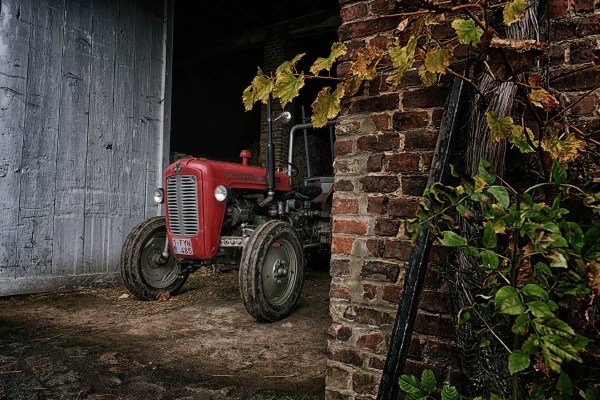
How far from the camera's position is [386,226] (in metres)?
1.37

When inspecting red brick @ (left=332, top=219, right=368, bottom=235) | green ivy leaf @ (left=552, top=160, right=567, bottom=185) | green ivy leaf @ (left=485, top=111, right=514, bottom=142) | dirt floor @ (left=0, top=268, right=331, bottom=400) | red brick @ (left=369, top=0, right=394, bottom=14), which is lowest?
dirt floor @ (left=0, top=268, right=331, bottom=400)

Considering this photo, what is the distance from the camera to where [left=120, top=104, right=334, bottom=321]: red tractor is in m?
3.04

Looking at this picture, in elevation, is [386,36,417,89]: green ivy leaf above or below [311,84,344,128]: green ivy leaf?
above

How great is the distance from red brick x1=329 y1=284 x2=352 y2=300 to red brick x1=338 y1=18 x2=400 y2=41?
0.91 meters

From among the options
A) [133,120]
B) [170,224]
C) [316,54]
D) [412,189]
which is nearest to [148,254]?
[170,224]

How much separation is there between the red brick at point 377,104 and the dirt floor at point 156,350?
4.02 ft

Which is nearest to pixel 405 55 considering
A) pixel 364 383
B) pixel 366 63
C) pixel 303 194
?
pixel 366 63

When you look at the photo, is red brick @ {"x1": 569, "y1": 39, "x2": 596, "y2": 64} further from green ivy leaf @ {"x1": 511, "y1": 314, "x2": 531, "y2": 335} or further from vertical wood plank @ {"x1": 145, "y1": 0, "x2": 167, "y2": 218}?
vertical wood plank @ {"x1": 145, "y1": 0, "x2": 167, "y2": 218}

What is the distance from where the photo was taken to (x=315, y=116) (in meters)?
1.22

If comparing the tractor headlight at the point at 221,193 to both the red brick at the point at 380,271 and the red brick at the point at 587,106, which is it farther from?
the red brick at the point at 587,106

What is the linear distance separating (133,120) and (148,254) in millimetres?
1872

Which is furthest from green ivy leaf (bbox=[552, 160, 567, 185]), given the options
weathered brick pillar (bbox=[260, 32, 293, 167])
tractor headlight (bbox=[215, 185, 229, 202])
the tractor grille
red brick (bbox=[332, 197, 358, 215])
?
weathered brick pillar (bbox=[260, 32, 293, 167])

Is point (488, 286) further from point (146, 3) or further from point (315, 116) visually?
point (146, 3)

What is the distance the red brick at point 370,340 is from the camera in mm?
1366
